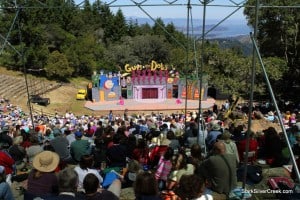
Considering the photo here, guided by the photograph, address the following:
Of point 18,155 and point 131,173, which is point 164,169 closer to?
point 131,173

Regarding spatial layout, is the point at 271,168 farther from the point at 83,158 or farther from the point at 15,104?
the point at 15,104

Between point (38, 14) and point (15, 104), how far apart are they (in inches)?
630

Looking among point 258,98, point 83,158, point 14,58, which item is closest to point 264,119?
point 258,98

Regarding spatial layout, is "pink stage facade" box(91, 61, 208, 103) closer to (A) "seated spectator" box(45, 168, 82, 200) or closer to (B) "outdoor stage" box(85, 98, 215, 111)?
(B) "outdoor stage" box(85, 98, 215, 111)

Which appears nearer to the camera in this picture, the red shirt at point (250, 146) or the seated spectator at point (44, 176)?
the seated spectator at point (44, 176)

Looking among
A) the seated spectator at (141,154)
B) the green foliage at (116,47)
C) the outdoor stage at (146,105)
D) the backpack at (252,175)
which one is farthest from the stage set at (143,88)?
the backpack at (252,175)

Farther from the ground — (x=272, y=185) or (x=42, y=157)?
(x=42, y=157)

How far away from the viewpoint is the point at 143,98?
37500 mm

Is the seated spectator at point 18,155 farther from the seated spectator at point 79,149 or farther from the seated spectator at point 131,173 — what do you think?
the seated spectator at point 131,173

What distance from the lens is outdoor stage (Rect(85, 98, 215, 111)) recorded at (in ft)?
113

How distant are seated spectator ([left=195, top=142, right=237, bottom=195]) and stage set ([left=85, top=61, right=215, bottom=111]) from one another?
30.6m

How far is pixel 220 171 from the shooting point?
5203 mm

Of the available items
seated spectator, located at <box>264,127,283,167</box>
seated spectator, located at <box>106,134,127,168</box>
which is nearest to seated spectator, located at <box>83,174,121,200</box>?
seated spectator, located at <box>106,134,127,168</box>

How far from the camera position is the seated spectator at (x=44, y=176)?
4656mm
